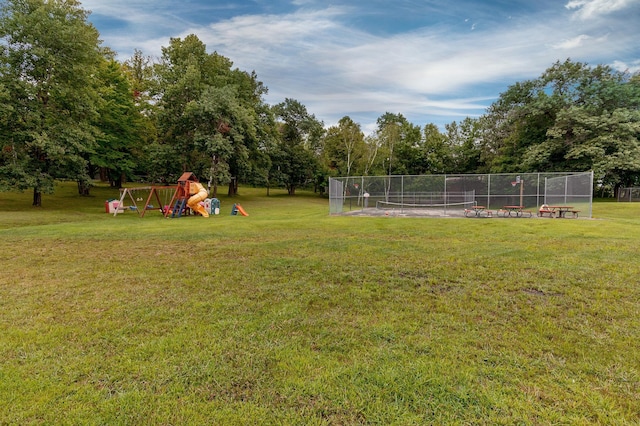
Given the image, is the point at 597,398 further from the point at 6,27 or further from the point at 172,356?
the point at 6,27

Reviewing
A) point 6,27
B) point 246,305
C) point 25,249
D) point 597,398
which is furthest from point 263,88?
point 597,398

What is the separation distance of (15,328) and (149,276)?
201 centimetres

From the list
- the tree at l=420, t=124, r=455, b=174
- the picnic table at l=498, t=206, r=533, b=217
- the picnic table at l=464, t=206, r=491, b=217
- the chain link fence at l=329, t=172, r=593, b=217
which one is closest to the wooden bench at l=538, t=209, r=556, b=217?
the picnic table at l=498, t=206, r=533, b=217

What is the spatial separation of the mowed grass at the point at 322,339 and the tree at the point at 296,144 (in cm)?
3438

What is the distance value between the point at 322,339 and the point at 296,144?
4187 centimetres

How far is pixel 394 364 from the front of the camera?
269 cm

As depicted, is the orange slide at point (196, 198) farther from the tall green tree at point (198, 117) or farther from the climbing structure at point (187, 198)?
the tall green tree at point (198, 117)

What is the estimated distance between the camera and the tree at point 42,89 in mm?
17078

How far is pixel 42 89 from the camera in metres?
18.2

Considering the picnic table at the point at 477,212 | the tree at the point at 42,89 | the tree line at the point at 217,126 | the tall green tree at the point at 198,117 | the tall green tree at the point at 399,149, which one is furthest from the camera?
the tall green tree at the point at 399,149

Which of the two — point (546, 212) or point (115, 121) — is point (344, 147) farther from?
point (546, 212)

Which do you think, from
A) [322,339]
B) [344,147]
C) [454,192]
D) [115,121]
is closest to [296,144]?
[344,147]

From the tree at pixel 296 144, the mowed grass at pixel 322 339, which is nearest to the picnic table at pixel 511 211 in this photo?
the mowed grass at pixel 322 339

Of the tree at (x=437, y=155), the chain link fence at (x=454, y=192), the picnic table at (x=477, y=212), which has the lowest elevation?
the picnic table at (x=477, y=212)
